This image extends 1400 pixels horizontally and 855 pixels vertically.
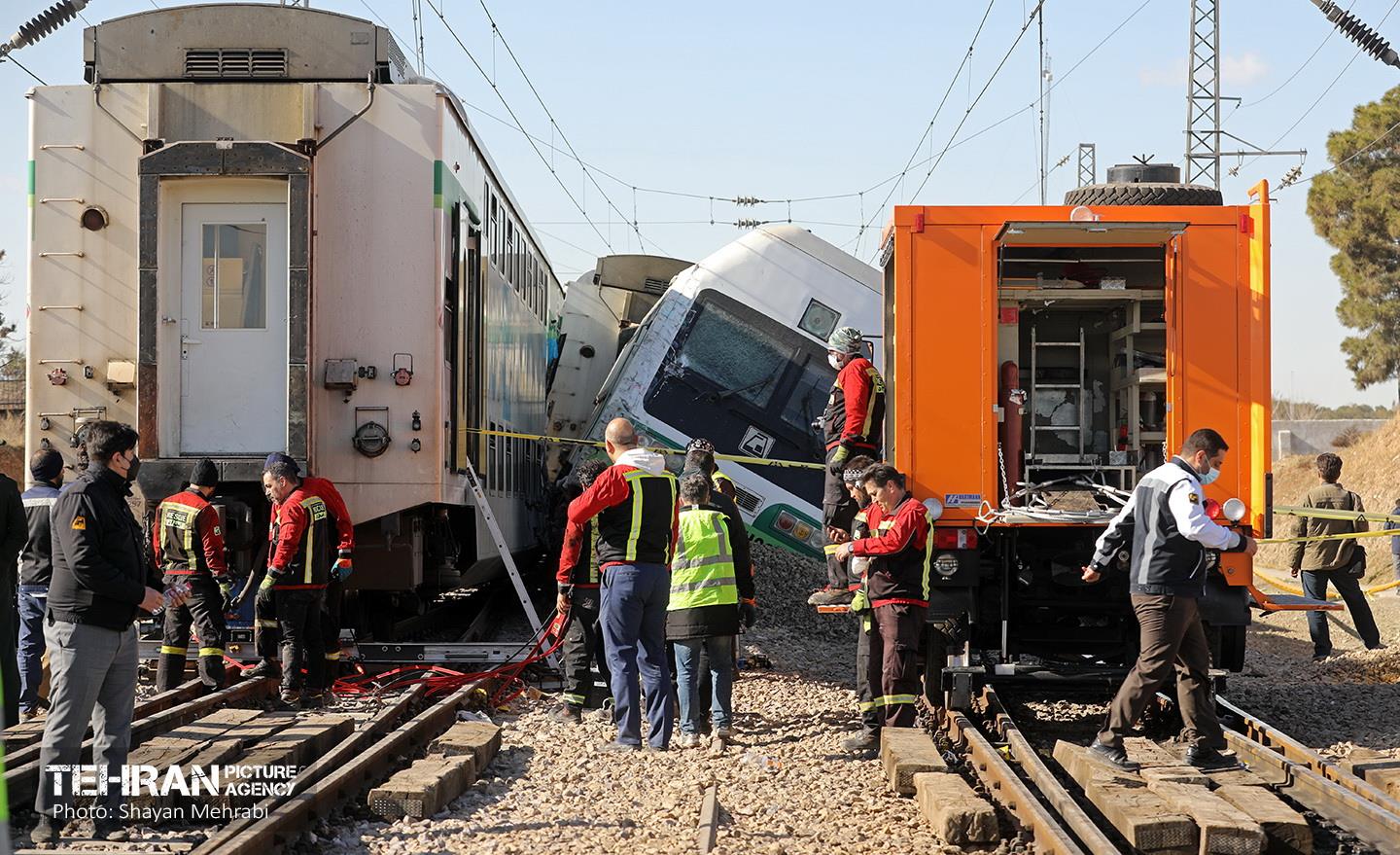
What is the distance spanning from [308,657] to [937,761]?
15.3 ft

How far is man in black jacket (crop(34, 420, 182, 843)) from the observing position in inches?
246

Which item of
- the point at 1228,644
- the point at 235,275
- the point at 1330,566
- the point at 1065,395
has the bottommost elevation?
the point at 1228,644

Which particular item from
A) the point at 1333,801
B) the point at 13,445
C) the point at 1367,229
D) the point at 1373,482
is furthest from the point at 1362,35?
the point at 13,445

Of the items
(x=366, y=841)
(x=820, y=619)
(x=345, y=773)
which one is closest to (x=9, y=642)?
(x=345, y=773)

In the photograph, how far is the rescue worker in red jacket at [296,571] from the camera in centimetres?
1008

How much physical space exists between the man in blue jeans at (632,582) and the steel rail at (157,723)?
2.41m

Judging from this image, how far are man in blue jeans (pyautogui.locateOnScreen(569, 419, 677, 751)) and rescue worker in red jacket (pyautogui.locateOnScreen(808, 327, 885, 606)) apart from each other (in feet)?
5.72

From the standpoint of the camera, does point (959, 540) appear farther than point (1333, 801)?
Yes

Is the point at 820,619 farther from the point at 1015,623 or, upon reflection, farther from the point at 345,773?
the point at 345,773

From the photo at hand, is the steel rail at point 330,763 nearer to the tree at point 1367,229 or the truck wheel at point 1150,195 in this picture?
the truck wheel at point 1150,195

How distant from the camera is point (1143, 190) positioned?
10.2 m

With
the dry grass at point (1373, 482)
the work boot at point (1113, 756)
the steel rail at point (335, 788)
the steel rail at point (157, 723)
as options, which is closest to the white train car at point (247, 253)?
the steel rail at point (157, 723)

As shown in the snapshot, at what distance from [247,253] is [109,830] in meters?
5.58

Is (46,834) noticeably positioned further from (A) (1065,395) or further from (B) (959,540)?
(A) (1065,395)
